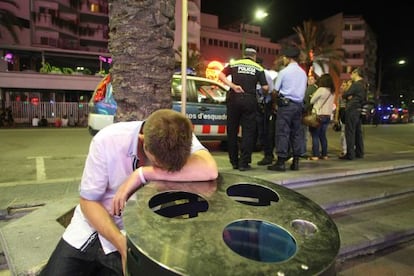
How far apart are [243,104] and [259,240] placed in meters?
3.68

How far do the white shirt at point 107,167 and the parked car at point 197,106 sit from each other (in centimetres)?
499

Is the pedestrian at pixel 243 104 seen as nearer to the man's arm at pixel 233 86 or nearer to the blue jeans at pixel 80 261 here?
the man's arm at pixel 233 86

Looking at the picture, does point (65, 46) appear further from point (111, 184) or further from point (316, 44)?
point (111, 184)

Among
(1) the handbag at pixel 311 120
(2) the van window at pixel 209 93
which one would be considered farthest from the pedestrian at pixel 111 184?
(2) the van window at pixel 209 93

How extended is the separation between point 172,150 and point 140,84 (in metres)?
1.71

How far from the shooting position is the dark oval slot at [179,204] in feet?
5.28

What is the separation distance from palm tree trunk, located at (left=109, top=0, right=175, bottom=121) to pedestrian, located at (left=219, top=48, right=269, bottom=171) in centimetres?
207

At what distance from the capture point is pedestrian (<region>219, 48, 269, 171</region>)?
5.09 m

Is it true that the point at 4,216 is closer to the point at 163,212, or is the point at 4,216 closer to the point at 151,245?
the point at 163,212

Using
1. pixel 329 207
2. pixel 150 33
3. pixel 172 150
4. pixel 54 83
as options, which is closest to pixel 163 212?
pixel 172 150

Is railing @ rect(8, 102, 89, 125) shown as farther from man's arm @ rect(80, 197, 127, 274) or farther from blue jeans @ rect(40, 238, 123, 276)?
man's arm @ rect(80, 197, 127, 274)

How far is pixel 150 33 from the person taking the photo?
3.07m

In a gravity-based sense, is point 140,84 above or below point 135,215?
above

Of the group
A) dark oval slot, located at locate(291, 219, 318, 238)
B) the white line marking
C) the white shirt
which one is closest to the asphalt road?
the white line marking
